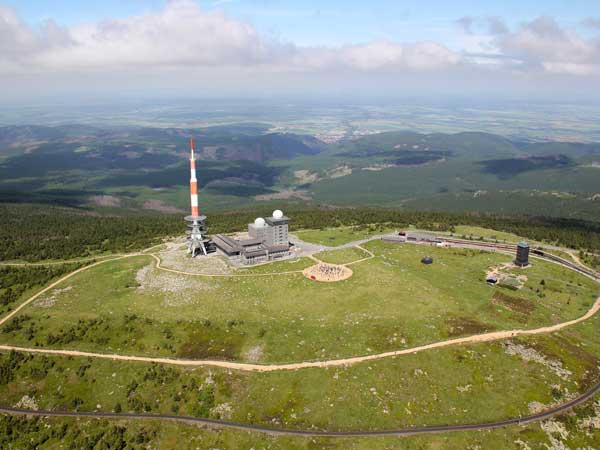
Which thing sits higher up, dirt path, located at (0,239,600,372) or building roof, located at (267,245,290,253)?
building roof, located at (267,245,290,253)

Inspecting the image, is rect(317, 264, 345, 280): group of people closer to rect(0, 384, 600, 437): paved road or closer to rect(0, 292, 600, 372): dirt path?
rect(0, 292, 600, 372): dirt path

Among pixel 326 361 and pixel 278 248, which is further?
pixel 278 248

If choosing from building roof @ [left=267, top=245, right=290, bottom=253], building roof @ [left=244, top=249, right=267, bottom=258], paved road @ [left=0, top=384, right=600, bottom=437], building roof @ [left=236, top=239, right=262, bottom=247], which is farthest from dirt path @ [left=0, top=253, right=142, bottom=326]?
building roof @ [left=267, top=245, right=290, bottom=253]

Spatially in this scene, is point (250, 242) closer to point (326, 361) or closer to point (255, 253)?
point (255, 253)

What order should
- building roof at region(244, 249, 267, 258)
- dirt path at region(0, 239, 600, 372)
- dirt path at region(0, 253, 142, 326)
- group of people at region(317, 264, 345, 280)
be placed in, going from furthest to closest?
1. building roof at region(244, 249, 267, 258)
2. group of people at region(317, 264, 345, 280)
3. dirt path at region(0, 253, 142, 326)
4. dirt path at region(0, 239, 600, 372)

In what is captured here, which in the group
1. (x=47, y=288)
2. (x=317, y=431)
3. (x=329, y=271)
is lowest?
(x=317, y=431)

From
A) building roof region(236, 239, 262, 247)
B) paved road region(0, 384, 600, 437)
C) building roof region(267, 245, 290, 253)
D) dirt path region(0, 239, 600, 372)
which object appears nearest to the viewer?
paved road region(0, 384, 600, 437)

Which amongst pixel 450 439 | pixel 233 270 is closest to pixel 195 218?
pixel 233 270

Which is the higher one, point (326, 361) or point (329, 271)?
point (329, 271)

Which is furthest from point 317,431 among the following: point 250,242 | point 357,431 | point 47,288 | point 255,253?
point 47,288
